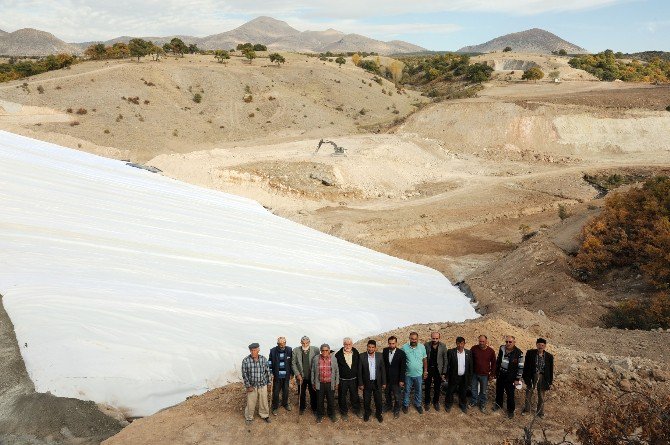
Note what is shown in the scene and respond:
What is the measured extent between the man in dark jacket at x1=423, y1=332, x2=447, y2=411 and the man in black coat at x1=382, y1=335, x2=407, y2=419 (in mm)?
444

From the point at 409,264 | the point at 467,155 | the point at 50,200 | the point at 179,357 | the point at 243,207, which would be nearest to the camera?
the point at 179,357

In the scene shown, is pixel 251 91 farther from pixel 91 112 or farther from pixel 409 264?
pixel 409 264

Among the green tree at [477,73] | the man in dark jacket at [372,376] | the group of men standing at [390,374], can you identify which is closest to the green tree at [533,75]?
the green tree at [477,73]

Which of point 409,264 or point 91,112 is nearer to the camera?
point 409,264

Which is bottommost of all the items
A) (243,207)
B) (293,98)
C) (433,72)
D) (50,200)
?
(243,207)

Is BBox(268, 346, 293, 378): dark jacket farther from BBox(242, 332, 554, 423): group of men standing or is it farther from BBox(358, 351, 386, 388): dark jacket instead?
BBox(358, 351, 386, 388): dark jacket

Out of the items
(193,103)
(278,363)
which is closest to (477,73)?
(193,103)

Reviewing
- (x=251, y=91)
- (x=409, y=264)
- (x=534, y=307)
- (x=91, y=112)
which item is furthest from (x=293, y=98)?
(x=534, y=307)

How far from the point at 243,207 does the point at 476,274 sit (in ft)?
31.3

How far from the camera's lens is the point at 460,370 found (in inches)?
295

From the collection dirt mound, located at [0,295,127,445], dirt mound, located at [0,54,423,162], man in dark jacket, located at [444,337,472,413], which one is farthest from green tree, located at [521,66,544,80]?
dirt mound, located at [0,295,127,445]

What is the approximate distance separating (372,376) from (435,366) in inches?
39.0

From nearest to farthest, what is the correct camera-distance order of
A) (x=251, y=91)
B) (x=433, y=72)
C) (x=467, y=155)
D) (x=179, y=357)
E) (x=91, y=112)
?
1. (x=179, y=357)
2. (x=467, y=155)
3. (x=91, y=112)
4. (x=251, y=91)
5. (x=433, y=72)

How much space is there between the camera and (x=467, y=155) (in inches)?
1430
